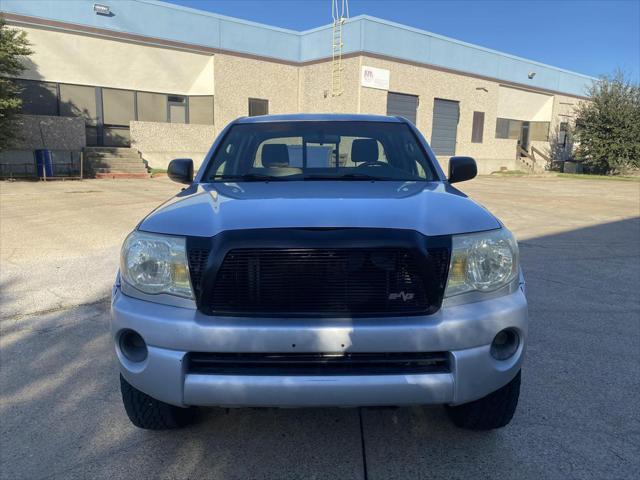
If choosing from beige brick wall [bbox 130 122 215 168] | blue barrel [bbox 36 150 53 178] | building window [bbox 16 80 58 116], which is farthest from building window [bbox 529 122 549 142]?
blue barrel [bbox 36 150 53 178]

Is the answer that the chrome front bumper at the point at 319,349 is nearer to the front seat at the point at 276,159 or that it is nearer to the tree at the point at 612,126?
the front seat at the point at 276,159

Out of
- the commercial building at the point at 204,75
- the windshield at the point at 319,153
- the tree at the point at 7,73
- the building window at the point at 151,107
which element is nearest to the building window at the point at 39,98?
the commercial building at the point at 204,75

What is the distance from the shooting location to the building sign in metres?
25.2

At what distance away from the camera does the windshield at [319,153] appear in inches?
133

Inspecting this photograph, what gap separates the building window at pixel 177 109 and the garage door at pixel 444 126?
14437 mm

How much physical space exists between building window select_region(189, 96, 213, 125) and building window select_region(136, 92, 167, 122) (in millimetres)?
1403

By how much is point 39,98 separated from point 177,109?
6.35 metres

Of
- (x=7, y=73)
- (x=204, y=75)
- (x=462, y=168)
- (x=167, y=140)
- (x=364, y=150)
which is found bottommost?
(x=462, y=168)

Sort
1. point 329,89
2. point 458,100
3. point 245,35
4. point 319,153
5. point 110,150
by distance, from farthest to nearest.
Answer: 1. point 458,100
2. point 329,89
3. point 245,35
4. point 110,150
5. point 319,153

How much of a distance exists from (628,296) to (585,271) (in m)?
1.07

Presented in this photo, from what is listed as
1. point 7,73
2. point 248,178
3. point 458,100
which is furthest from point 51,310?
point 458,100

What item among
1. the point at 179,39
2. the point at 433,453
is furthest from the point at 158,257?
the point at 179,39

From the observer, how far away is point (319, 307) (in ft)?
6.88

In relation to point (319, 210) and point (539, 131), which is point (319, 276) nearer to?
point (319, 210)
